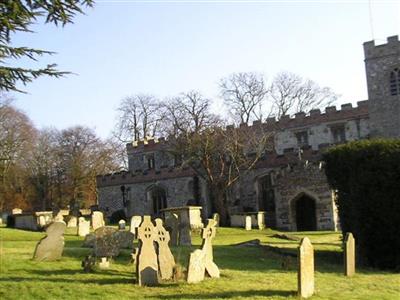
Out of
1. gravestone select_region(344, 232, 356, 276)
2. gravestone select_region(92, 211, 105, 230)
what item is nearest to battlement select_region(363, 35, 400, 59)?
gravestone select_region(92, 211, 105, 230)

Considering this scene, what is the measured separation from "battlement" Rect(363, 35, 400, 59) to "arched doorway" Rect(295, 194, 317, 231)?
488 inches

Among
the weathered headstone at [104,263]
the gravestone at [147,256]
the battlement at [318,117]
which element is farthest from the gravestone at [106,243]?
the battlement at [318,117]

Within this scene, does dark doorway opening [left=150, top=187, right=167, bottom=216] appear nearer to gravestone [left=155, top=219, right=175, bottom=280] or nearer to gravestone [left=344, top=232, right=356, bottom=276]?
gravestone [left=344, top=232, right=356, bottom=276]

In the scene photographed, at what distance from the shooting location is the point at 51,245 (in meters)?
13.5

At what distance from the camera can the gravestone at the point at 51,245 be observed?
43.9ft

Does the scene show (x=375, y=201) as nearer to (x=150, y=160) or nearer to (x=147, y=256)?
(x=147, y=256)

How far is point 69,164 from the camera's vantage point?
51875 mm

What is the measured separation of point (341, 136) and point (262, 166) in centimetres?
727

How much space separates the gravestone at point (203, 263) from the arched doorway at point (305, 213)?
66.8 ft

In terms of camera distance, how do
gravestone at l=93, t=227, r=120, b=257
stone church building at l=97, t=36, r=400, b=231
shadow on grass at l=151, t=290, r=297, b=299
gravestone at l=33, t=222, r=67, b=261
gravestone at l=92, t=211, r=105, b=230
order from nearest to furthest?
shadow on grass at l=151, t=290, r=297, b=299, gravestone at l=93, t=227, r=120, b=257, gravestone at l=33, t=222, r=67, b=261, gravestone at l=92, t=211, r=105, b=230, stone church building at l=97, t=36, r=400, b=231

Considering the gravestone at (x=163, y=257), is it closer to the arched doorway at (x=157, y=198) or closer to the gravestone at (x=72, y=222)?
the gravestone at (x=72, y=222)

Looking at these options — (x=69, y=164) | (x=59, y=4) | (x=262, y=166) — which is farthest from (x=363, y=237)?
(x=69, y=164)

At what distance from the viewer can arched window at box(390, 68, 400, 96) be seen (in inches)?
1460

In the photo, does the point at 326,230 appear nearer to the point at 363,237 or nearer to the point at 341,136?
the point at 341,136
